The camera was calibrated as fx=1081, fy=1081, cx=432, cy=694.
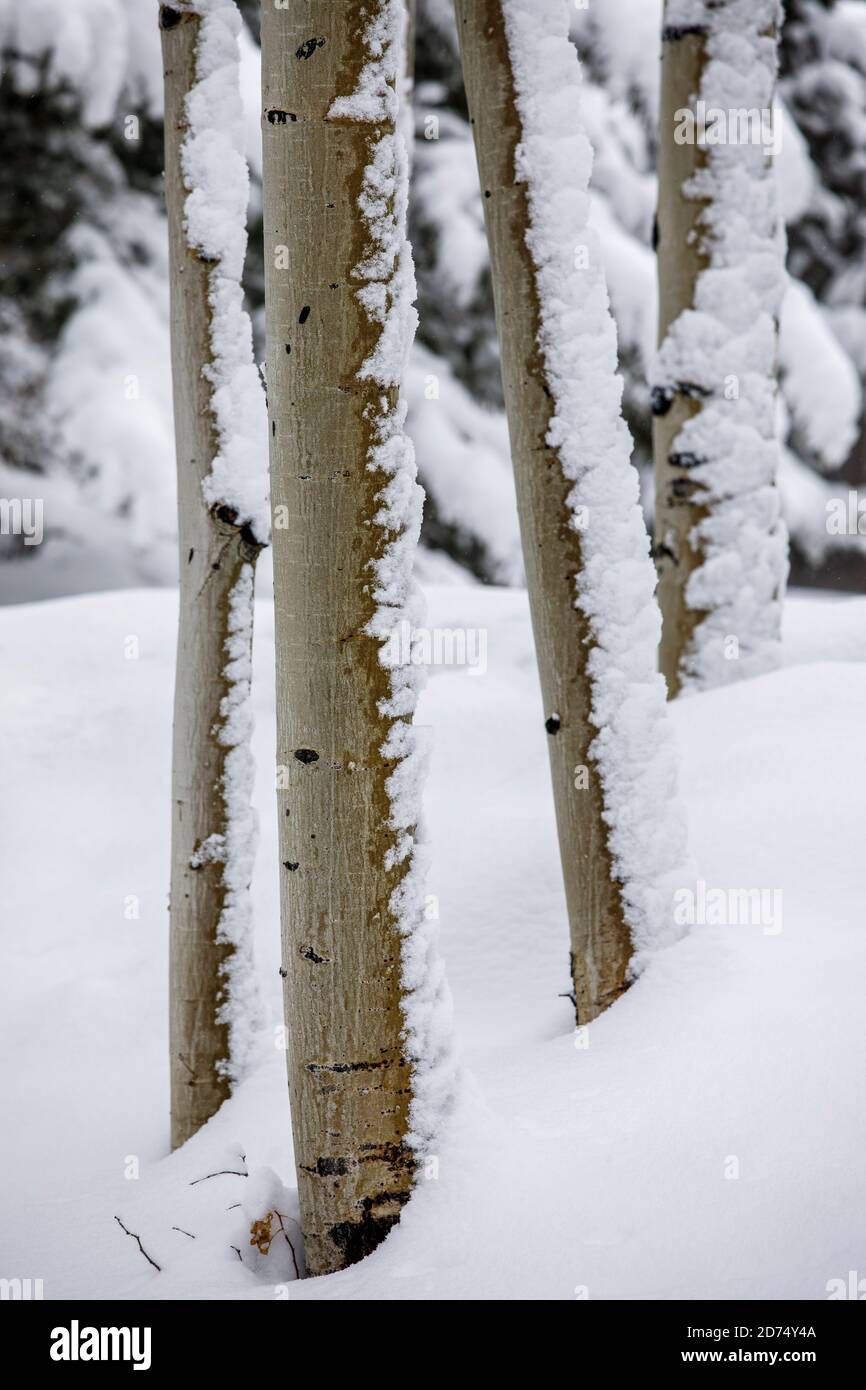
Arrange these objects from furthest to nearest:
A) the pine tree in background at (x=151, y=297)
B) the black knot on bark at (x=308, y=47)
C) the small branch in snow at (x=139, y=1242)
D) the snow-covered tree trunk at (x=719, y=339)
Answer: the pine tree in background at (x=151, y=297), the snow-covered tree trunk at (x=719, y=339), the small branch in snow at (x=139, y=1242), the black knot on bark at (x=308, y=47)

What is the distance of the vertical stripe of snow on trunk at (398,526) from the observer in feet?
6.22

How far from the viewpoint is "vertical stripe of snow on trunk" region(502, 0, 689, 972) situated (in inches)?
103

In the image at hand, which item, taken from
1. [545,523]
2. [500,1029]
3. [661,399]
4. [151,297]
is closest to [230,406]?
[545,523]

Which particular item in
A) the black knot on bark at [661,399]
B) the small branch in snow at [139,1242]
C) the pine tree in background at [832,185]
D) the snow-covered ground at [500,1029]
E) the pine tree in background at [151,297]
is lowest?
the small branch in snow at [139,1242]

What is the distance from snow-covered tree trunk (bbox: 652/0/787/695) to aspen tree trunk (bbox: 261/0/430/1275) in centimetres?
273

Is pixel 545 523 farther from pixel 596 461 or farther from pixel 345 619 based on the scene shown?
pixel 345 619

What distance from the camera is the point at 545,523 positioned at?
266 cm

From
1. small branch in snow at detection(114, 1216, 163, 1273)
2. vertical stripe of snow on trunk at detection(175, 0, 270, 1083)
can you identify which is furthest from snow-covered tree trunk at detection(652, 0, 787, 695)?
small branch in snow at detection(114, 1216, 163, 1273)

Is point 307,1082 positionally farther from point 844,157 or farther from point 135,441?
point 844,157

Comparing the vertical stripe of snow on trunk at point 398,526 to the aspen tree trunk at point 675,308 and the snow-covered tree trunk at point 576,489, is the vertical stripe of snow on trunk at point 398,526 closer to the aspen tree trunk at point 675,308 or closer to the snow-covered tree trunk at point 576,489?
the snow-covered tree trunk at point 576,489

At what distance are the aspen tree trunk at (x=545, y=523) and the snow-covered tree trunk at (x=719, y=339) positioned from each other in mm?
1944

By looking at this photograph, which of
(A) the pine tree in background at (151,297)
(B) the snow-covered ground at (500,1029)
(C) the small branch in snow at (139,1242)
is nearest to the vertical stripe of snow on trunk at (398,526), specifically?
(B) the snow-covered ground at (500,1029)

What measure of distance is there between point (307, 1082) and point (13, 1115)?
168cm

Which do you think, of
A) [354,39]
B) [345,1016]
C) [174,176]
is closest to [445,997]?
[345,1016]
